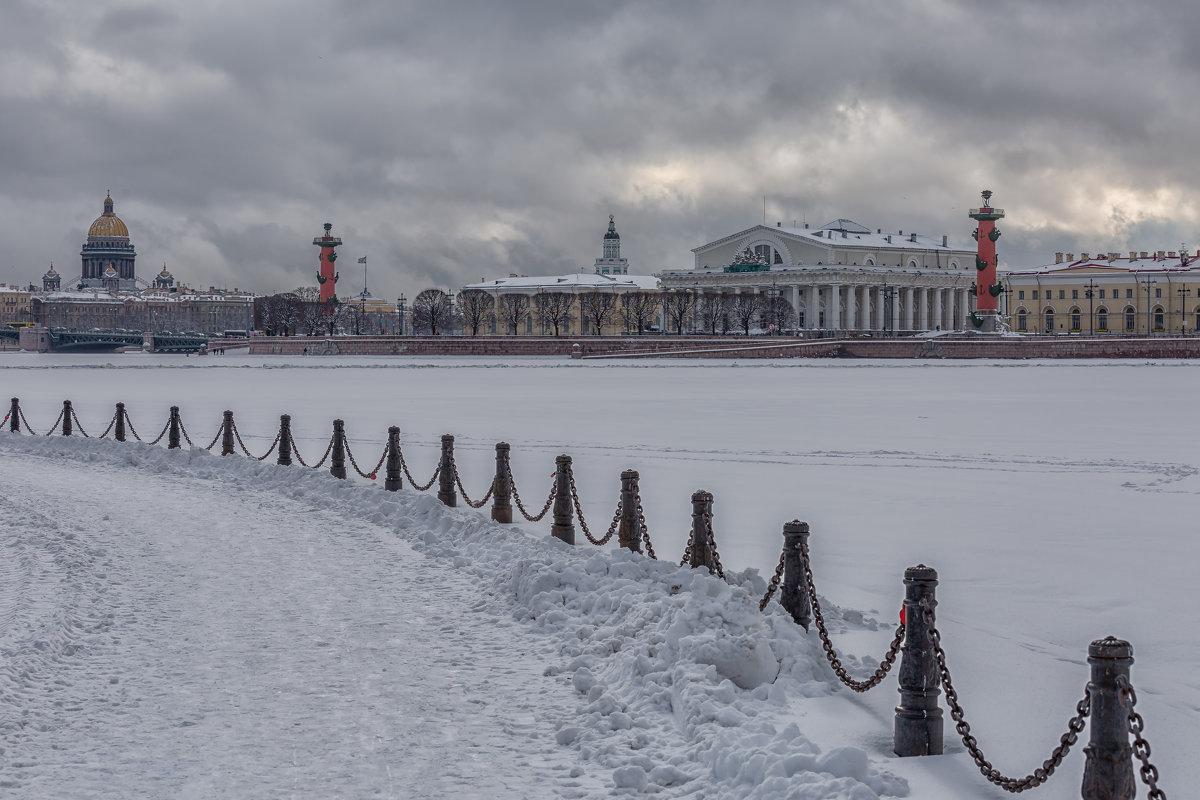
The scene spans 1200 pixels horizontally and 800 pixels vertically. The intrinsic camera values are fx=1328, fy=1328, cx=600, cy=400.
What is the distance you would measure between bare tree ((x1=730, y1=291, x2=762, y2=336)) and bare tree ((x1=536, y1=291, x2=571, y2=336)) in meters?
16.5

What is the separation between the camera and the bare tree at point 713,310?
361 ft

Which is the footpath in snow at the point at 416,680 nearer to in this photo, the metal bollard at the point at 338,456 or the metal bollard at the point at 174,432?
the metal bollard at the point at 338,456

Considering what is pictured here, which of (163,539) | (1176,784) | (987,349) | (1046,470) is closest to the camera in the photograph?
(1176,784)

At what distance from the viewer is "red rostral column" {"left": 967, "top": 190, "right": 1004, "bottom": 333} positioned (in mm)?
91062

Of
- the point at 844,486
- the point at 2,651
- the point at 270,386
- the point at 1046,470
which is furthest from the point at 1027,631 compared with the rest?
the point at 270,386

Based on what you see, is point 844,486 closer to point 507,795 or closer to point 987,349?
point 507,795

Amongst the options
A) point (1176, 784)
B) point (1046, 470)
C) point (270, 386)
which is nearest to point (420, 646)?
point (1176, 784)

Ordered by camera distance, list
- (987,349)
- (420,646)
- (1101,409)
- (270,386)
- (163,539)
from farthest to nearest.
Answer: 1. (987,349)
2. (270,386)
3. (1101,409)
4. (163,539)
5. (420,646)

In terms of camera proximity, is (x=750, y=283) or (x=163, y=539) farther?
(x=750, y=283)

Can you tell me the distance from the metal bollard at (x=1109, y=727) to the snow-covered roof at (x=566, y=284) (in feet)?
414

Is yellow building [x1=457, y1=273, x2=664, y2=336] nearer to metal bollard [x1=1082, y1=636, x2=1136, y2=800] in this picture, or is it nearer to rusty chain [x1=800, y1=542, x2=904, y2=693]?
rusty chain [x1=800, y1=542, x2=904, y2=693]

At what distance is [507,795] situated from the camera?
5621mm

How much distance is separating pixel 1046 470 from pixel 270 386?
3344 cm

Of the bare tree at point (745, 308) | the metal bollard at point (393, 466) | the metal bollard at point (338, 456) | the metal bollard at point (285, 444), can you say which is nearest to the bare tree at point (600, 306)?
the bare tree at point (745, 308)
